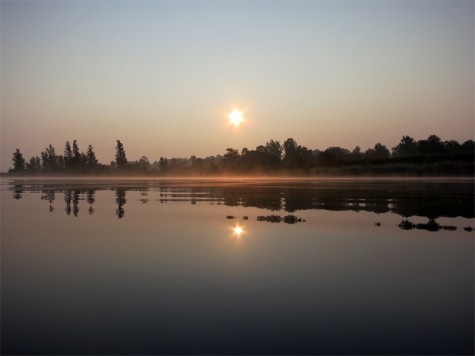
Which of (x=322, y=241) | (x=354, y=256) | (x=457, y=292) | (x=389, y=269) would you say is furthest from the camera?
(x=322, y=241)

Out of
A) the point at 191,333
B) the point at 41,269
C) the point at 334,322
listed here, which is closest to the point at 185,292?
the point at 191,333

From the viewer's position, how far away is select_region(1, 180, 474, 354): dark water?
29.7 ft

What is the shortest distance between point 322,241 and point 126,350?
45.6 ft

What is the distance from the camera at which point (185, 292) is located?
12.3 metres

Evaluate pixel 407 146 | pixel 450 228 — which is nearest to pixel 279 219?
pixel 450 228

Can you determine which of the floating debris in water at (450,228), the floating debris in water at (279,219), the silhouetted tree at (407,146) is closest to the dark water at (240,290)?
the floating debris in water at (450,228)

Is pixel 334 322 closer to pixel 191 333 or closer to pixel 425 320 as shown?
pixel 425 320

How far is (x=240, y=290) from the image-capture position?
12492 millimetres

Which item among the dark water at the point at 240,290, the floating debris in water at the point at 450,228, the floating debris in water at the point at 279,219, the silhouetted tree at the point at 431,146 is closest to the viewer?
the dark water at the point at 240,290

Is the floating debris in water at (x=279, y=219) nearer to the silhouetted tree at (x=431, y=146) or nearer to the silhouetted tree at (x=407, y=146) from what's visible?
the silhouetted tree at (x=431, y=146)

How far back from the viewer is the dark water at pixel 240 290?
9062 millimetres

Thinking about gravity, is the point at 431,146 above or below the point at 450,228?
above

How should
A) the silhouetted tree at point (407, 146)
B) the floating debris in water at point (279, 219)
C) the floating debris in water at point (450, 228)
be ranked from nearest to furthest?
the floating debris in water at point (450, 228) < the floating debris in water at point (279, 219) < the silhouetted tree at point (407, 146)

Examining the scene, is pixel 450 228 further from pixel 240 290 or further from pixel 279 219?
pixel 240 290
